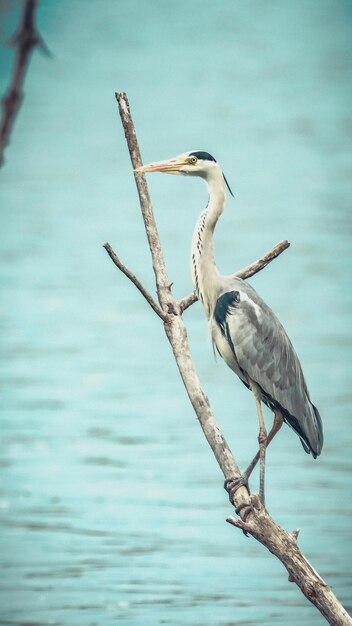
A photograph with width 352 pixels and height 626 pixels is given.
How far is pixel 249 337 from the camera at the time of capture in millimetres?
3605

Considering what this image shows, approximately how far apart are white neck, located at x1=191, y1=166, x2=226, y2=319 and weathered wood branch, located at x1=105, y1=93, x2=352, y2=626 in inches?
6.8

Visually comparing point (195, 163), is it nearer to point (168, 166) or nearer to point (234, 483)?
point (168, 166)

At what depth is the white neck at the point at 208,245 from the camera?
3.42 meters

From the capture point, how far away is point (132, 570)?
5.95 metres

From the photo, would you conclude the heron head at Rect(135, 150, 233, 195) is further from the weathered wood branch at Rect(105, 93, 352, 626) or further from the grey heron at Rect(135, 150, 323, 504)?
the weathered wood branch at Rect(105, 93, 352, 626)

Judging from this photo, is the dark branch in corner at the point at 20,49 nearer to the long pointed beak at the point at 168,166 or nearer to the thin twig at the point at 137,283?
the thin twig at the point at 137,283

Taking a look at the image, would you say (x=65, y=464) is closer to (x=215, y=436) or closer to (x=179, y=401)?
(x=179, y=401)

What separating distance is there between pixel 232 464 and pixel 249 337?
2.76 feet

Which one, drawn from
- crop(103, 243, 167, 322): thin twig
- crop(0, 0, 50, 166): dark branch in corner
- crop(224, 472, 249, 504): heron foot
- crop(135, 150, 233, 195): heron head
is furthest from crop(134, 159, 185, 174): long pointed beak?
crop(0, 0, 50, 166): dark branch in corner

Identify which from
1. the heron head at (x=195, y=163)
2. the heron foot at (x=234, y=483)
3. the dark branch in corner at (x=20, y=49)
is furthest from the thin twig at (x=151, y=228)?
the dark branch in corner at (x=20, y=49)

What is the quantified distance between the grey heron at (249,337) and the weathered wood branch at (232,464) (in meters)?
0.20

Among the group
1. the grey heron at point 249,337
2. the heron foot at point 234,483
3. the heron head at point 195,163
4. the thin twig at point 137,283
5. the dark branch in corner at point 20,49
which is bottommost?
the heron foot at point 234,483

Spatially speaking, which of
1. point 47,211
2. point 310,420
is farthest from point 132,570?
point 47,211

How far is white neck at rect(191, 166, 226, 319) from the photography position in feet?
11.2
